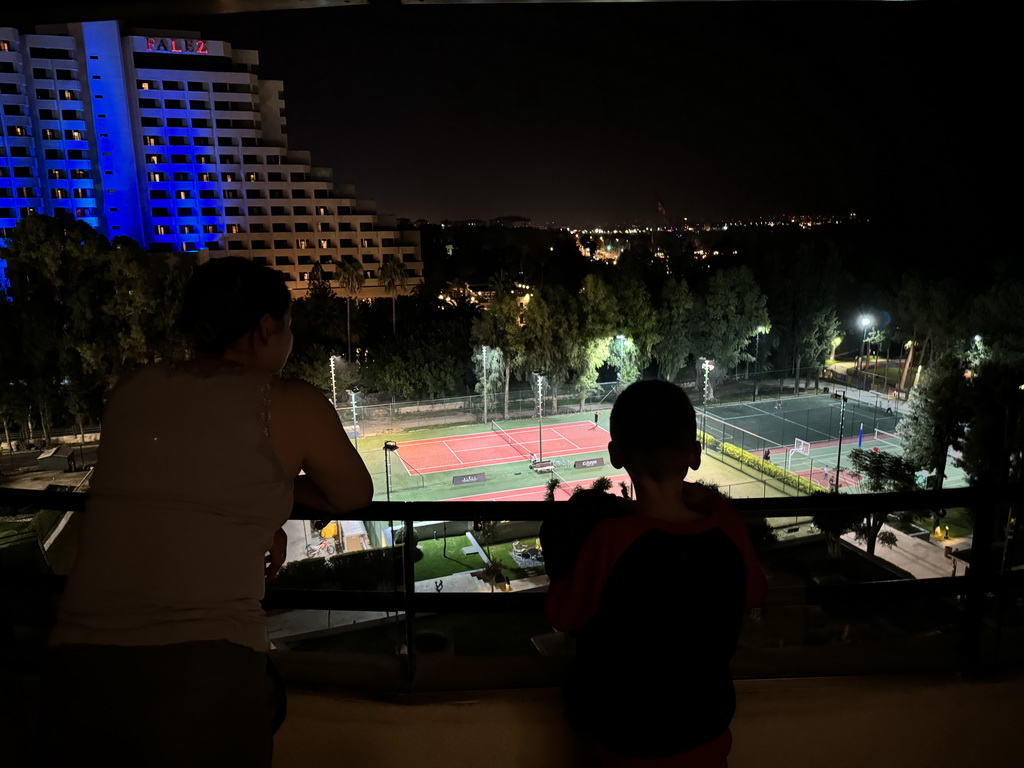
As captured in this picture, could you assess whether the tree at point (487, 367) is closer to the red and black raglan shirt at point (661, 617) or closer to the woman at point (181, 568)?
the red and black raglan shirt at point (661, 617)

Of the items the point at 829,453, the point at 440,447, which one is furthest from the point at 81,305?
the point at 829,453

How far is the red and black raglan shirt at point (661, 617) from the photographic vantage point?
1.48 meters

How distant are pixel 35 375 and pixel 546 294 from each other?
23893 mm

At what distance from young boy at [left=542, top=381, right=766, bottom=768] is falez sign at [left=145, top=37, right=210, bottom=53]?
5484 cm

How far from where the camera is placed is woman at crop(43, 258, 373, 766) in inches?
46.5

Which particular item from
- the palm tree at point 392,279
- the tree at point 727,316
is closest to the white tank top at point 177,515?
the tree at point 727,316

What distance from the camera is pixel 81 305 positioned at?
29.8 m

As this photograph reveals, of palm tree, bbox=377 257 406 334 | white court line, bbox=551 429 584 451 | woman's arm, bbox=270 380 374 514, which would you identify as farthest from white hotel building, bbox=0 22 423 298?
woman's arm, bbox=270 380 374 514

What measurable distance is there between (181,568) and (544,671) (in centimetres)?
164

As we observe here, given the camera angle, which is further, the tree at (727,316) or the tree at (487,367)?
the tree at (727,316)

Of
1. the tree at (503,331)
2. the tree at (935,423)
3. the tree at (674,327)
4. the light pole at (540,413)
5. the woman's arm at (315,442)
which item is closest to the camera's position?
the woman's arm at (315,442)

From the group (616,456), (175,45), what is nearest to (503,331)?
(175,45)

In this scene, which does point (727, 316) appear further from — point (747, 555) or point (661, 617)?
point (661, 617)

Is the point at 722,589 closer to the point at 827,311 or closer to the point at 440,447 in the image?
the point at 440,447
